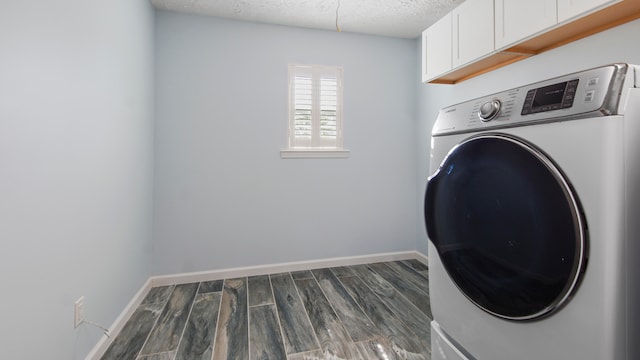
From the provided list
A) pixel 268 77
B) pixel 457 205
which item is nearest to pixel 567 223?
pixel 457 205

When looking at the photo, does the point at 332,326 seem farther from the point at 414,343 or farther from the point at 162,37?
the point at 162,37

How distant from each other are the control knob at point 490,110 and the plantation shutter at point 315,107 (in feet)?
6.10

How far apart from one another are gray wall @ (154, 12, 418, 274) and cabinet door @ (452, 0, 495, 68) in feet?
3.20

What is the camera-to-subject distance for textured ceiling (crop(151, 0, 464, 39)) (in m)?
2.19

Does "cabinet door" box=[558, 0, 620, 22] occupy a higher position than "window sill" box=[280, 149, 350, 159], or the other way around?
"cabinet door" box=[558, 0, 620, 22]

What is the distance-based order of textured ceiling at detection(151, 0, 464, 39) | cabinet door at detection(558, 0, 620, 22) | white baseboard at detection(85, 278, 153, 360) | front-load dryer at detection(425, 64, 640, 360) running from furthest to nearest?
textured ceiling at detection(151, 0, 464, 39) → white baseboard at detection(85, 278, 153, 360) → cabinet door at detection(558, 0, 620, 22) → front-load dryer at detection(425, 64, 640, 360)

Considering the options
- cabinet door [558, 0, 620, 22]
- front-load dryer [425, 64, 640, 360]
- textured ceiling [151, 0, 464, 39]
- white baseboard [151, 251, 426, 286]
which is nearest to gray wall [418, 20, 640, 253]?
cabinet door [558, 0, 620, 22]

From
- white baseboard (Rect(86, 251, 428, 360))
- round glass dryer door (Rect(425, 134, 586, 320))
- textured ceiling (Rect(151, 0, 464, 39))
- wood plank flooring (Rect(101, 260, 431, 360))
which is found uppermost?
textured ceiling (Rect(151, 0, 464, 39))

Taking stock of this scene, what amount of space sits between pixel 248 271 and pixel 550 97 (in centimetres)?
237

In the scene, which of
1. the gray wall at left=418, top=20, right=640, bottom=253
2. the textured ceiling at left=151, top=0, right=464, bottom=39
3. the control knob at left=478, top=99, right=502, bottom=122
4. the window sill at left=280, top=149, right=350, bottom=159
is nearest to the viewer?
the control knob at left=478, top=99, right=502, bottom=122

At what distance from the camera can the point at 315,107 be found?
2.63m

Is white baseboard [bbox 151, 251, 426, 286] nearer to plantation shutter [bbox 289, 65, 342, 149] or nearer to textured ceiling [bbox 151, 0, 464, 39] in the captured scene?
plantation shutter [bbox 289, 65, 342, 149]

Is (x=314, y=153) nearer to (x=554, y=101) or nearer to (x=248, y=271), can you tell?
(x=248, y=271)

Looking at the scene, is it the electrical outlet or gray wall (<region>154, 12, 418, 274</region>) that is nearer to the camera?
the electrical outlet
